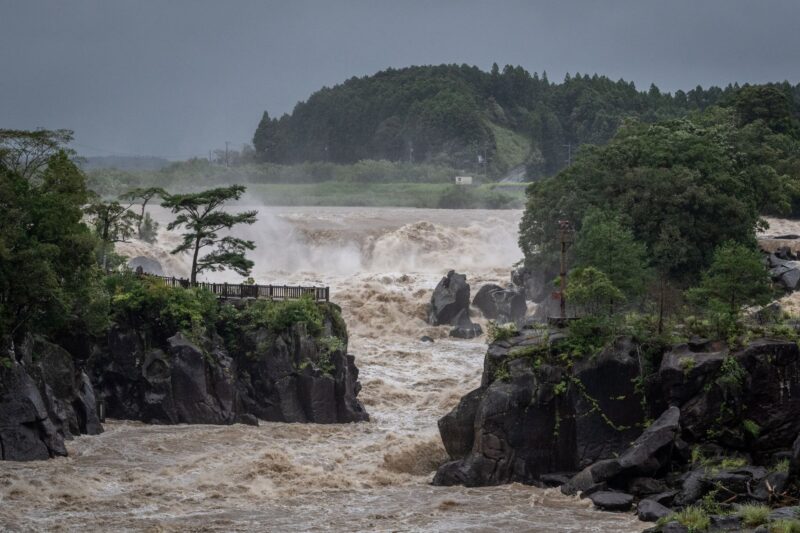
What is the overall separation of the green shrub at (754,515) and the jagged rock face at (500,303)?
Result: 142 ft

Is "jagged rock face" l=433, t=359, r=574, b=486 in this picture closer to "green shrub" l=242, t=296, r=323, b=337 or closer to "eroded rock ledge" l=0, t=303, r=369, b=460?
"eroded rock ledge" l=0, t=303, r=369, b=460

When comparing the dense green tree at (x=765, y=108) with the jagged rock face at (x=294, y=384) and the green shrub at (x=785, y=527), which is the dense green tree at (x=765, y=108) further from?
→ the green shrub at (x=785, y=527)

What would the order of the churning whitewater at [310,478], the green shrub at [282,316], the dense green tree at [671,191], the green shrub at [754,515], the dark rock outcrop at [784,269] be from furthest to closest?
1. the dark rock outcrop at [784,269]
2. the dense green tree at [671,191]
3. the green shrub at [282,316]
4. the churning whitewater at [310,478]
5. the green shrub at [754,515]

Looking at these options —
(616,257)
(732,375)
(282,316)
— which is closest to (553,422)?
(732,375)

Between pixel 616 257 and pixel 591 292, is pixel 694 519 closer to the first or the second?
pixel 591 292

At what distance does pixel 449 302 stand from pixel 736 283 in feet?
67.4

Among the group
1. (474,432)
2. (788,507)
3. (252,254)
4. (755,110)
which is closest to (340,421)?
(474,432)

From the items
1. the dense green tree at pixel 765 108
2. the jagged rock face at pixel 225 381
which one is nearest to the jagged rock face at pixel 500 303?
the jagged rock face at pixel 225 381

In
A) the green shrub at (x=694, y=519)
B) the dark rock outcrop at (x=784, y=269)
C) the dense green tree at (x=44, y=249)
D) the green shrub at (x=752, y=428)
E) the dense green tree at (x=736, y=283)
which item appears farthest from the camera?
the dark rock outcrop at (x=784, y=269)

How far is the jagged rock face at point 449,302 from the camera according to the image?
7344 cm

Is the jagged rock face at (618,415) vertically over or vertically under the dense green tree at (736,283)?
under

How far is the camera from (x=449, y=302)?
243 feet

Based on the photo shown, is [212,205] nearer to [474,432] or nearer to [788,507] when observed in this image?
[474,432]

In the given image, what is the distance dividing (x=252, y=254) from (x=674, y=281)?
120 ft
